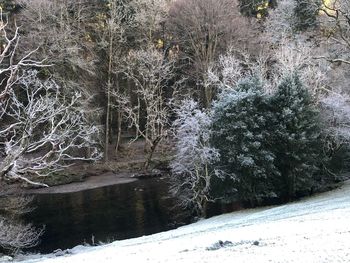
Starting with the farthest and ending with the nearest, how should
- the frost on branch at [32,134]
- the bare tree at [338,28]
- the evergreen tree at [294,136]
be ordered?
the bare tree at [338,28]
the evergreen tree at [294,136]
the frost on branch at [32,134]

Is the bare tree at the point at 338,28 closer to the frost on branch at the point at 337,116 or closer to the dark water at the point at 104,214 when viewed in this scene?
the frost on branch at the point at 337,116

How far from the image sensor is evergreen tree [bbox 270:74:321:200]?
30109mm

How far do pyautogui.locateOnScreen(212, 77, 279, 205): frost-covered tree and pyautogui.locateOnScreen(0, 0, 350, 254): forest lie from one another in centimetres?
9

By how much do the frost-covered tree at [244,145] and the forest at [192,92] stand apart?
0.09 metres

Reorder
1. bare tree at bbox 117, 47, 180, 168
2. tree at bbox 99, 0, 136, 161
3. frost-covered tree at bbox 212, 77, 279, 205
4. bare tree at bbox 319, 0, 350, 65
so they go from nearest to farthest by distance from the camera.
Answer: frost-covered tree at bbox 212, 77, 279, 205 → bare tree at bbox 319, 0, 350, 65 → bare tree at bbox 117, 47, 180, 168 → tree at bbox 99, 0, 136, 161

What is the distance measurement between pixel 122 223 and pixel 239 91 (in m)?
12.2

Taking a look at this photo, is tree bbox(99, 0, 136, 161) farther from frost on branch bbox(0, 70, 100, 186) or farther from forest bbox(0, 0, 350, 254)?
frost on branch bbox(0, 70, 100, 186)

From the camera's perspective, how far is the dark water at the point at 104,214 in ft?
92.2

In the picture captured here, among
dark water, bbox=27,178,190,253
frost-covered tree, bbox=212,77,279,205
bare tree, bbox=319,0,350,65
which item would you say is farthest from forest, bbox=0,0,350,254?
dark water, bbox=27,178,190,253

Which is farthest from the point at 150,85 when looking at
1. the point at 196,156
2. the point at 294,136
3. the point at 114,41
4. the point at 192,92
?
the point at 294,136

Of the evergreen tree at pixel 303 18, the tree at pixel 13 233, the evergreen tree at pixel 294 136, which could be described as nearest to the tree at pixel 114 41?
the evergreen tree at pixel 303 18

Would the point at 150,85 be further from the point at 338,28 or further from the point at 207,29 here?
the point at 338,28

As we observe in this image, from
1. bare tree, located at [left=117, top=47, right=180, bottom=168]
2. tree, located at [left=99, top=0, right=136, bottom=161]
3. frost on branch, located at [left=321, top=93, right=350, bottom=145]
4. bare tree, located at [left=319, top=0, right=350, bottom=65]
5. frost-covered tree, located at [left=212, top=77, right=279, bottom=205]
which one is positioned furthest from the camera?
tree, located at [left=99, top=0, right=136, bottom=161]

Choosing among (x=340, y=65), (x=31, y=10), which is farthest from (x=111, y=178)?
(x=340, y=65)
